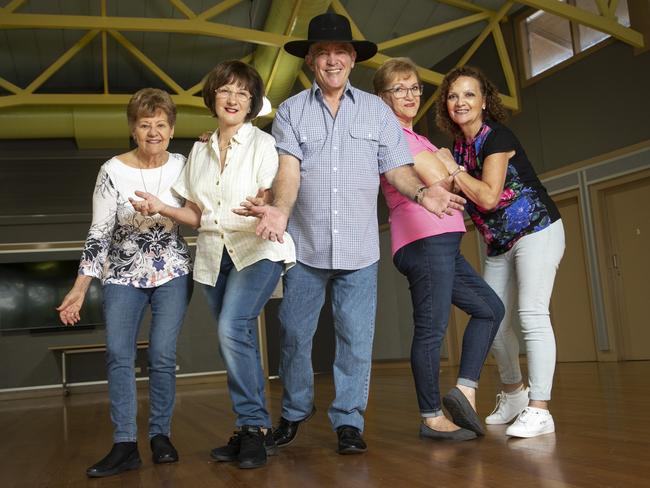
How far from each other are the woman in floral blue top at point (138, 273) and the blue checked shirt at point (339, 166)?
0.41 metres

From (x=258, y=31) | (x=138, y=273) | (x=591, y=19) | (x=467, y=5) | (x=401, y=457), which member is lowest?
(x=401, y=457)

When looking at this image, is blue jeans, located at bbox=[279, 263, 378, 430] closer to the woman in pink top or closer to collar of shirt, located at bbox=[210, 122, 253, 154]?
the woman in pink top

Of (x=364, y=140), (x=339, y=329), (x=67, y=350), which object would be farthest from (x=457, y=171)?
(x=67, y=350)

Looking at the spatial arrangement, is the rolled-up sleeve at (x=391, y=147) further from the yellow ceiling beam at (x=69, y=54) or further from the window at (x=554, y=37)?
the yellow ceiling beam at (x=69, y=54)

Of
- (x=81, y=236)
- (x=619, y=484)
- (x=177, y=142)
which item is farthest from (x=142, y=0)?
(x=619, y=484)

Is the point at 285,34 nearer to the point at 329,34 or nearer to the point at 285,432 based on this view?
the point at 329,34

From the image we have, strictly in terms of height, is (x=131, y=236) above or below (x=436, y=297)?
above

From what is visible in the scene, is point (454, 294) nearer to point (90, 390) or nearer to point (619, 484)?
point (619, 484)

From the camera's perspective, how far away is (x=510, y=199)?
2650 millimetres

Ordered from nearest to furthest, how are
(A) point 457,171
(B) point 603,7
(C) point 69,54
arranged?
(A) point 457,171 → (B) point 603,7 → (C) point 69,54

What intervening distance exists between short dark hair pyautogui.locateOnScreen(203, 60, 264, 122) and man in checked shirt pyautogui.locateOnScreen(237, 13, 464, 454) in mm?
104

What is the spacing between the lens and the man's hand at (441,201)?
86.7 inches

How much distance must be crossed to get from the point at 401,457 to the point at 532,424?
0.49m

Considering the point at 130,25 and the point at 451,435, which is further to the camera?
the point at 130,25
